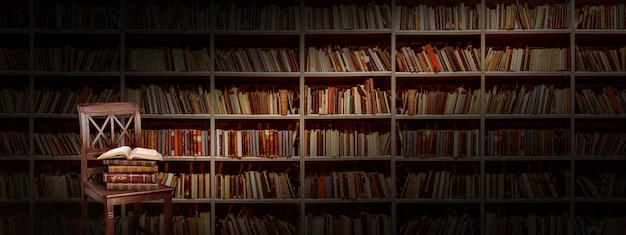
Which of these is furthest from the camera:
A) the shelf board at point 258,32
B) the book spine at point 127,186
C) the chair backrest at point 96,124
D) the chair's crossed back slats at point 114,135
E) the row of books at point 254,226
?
the row of books at point 254,226

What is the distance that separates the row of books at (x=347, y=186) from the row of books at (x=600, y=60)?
1.62 metres

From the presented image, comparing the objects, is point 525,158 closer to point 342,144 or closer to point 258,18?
point 342,144

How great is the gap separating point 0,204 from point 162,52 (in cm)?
168

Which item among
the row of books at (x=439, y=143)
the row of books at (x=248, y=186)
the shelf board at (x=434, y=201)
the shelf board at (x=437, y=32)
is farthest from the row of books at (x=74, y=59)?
the shelf board at (x=434, y=201)

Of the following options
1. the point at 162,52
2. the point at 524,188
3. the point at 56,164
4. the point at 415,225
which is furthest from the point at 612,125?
the point at 56,164

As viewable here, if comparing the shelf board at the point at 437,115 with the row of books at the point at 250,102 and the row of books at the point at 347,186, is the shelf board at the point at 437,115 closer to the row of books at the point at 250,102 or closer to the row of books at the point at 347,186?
the row of books at the point at 347,186

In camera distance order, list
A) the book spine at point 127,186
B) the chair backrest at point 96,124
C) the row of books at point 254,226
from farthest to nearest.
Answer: the row of books at point 254,226, the chair backrest at point 96,124, the book spine at point 127,186

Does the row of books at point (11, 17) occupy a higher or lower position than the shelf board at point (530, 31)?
higher

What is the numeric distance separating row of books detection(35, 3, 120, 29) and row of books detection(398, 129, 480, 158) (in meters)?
2.25

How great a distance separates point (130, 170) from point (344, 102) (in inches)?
63.0

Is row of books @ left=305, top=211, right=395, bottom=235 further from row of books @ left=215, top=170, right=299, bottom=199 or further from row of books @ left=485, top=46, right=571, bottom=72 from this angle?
row of books @ left=485, top=46, right=571, bottom=72

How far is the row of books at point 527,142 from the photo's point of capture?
448 cm

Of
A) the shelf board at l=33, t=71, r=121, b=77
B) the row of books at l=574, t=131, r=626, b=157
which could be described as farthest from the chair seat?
the row of books at l=574, t=131, r=626, b=157

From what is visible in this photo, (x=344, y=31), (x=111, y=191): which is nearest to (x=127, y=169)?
(x=111, y=191)
